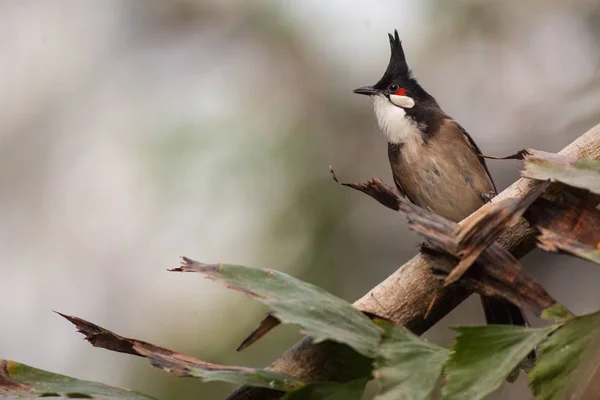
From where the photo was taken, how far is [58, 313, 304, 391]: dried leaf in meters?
0.62

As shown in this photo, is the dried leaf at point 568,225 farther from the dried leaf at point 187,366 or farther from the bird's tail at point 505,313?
the bird's tail at point 505,313

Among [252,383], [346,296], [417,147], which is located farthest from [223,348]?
[252,383]

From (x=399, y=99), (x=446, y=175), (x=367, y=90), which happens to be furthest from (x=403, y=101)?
(x=446, y=175)

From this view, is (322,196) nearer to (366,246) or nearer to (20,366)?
(366,246)

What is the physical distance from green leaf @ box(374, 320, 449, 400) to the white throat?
169 centimetres

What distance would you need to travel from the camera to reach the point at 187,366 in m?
0.65

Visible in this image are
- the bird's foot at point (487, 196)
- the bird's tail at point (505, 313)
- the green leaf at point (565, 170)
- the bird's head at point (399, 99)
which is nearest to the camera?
the green leaf at point (565, 170)

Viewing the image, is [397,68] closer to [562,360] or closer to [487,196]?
[487,196]

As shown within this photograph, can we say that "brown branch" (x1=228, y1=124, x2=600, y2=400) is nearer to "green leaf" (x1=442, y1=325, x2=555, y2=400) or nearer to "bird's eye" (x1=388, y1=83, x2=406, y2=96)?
"green leaf" (x1=442, y1=325, x2=555, y2=400)

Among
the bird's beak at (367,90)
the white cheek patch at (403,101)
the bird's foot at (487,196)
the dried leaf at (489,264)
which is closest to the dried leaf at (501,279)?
the dried leaf at (489,264)

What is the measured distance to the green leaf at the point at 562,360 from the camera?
58cm

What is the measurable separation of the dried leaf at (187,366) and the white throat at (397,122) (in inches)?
65.3

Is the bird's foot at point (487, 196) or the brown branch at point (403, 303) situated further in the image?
the bird's foot at point (487, 196)

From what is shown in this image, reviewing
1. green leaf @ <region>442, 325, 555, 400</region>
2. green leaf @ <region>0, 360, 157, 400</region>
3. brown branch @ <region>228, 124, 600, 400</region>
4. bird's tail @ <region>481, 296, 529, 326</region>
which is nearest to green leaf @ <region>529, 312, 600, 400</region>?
green leaf @ <region>442, 325, 555, 400</region>
